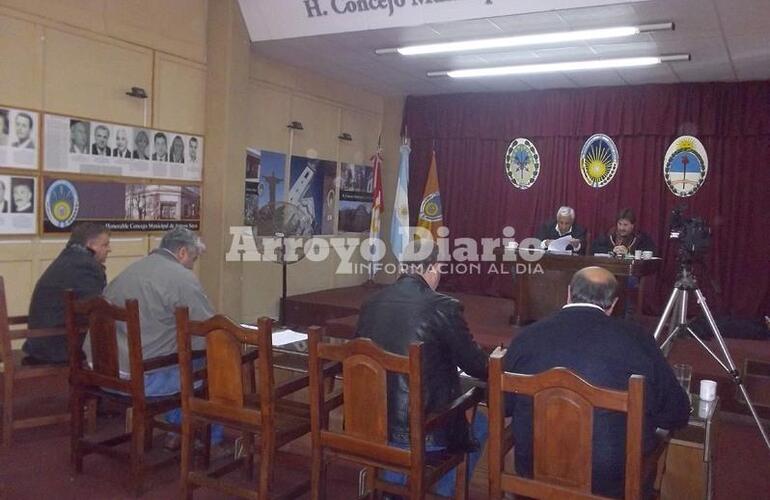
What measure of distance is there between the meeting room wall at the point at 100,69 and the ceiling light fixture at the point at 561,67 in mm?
2607

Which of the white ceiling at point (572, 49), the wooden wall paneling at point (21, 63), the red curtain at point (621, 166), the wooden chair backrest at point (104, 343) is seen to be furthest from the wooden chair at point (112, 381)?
the red curtain at point (621, 166)

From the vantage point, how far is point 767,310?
6.88 metres

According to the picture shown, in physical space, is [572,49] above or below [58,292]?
above

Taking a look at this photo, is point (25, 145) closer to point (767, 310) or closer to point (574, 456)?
point (574, 456)

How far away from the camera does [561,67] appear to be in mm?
6512

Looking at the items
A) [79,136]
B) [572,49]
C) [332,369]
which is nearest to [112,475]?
[332,369]

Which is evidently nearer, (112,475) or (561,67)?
(112,475)

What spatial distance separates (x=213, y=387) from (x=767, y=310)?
20.6 feet

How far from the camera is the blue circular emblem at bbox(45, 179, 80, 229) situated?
16.4ft

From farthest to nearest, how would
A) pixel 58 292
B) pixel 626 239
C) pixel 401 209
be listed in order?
pixel 401 209
pixel 626 239
pixel 58 292

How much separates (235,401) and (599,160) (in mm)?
6117

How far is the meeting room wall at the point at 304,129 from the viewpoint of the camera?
6.97 meters

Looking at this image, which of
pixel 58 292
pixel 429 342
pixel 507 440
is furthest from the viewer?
pixel 58 292

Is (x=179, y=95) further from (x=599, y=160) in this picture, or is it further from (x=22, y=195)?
(x=599, y=160)
